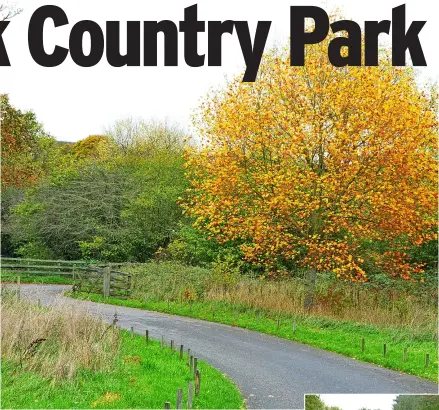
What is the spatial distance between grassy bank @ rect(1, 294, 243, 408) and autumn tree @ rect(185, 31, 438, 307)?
7443mm

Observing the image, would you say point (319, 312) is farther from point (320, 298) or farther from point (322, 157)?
point (322, 157)

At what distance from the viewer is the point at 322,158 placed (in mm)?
19219

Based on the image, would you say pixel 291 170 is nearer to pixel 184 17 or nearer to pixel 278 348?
pixel 278 348

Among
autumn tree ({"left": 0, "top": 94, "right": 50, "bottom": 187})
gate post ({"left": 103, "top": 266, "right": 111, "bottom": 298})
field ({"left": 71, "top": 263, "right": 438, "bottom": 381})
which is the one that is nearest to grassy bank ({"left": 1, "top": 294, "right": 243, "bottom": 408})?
field ({"left": 71, "top": 263, "right": 438, "bottom": 381})

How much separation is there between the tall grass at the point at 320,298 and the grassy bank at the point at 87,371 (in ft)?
24.9

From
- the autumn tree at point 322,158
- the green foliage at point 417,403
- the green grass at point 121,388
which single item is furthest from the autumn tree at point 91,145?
the green foliage at point 417,403

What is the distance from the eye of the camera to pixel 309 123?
18.3 metres

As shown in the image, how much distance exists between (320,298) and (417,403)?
14899mm

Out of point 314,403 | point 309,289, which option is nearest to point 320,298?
point 309,289

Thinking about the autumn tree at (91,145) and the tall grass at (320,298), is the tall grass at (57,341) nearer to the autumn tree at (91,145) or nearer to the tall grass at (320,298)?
the tall grass at (320,298)

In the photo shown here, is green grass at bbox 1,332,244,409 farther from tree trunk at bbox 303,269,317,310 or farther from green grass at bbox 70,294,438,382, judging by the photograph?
tree trunk at bbox 303,269,317,310

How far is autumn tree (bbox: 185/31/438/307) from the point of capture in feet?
57.3

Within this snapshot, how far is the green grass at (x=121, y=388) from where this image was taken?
29.0 feet

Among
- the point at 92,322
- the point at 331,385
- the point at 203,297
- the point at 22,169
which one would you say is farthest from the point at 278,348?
the point at 22,169
